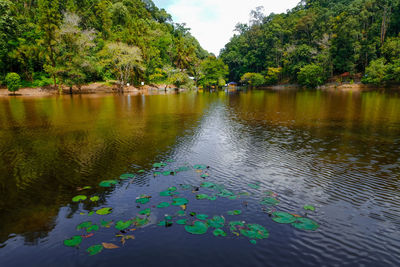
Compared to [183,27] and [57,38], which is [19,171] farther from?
[183,27]

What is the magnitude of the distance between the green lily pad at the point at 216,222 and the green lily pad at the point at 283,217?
1095 mm

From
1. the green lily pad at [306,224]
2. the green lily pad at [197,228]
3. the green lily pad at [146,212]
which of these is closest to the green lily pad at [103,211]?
the green lily pad at [146,212]

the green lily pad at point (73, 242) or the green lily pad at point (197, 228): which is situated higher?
the green lily pad at point (197, 228)

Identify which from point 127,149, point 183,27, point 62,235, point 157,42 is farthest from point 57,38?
point 183,27

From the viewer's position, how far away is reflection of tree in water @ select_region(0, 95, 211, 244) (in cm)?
534

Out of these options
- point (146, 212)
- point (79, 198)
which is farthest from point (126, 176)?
point (146, 212)

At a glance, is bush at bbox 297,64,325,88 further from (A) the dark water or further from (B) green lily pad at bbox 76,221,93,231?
(B) green lily pad at bbox 76,221,93,231

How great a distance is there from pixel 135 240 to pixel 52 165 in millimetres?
5746

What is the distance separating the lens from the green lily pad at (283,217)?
15.6 feet

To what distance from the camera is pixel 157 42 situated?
68750 millimetres

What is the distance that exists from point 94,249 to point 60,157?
21.1 feet

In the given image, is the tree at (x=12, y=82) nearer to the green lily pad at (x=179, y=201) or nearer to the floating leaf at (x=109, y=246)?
the green lily pad at (x=179, y=201)

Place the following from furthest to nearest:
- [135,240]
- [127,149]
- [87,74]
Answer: [87,74] → [127,149] → [135,240]

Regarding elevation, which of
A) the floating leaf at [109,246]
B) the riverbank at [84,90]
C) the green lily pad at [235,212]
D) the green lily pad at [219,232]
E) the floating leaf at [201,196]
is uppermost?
the riverbank at [84,90]
